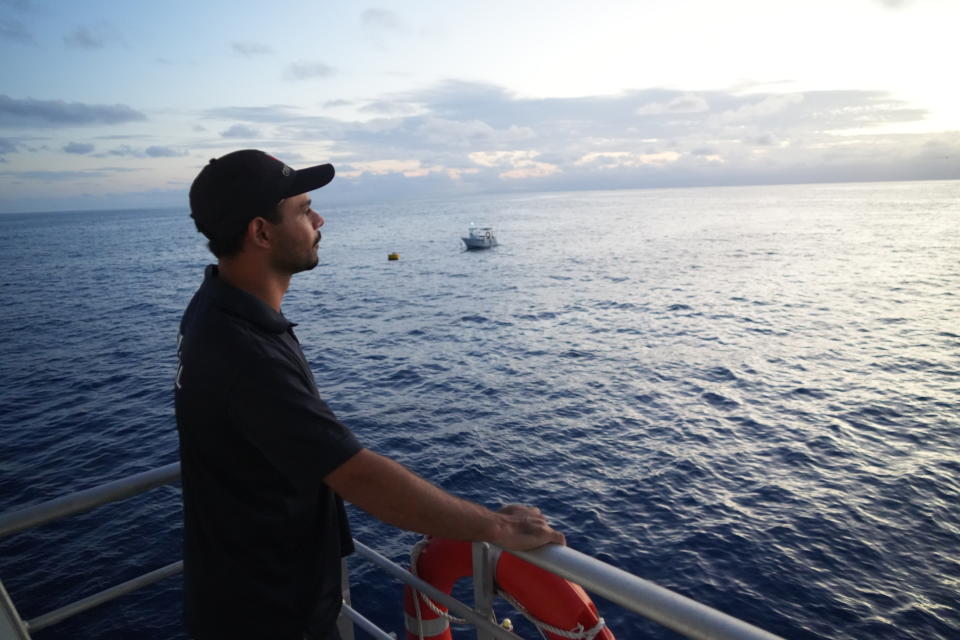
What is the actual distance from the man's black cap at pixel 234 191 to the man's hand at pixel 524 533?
4.07 feet

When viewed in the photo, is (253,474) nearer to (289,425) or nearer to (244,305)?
(289,425)

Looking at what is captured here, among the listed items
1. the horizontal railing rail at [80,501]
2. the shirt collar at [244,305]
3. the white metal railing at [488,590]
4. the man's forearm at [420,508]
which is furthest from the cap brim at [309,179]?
the white metal railing at [488,590]

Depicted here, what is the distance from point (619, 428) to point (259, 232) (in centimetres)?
1922

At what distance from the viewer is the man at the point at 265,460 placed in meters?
1.52

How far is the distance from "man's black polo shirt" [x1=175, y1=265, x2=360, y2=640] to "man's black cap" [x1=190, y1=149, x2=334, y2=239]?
194 millimetres

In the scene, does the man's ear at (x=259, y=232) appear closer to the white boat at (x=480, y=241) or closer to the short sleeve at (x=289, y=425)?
the short sleeve at (x=289, y=425)

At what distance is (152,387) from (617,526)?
20667 mm

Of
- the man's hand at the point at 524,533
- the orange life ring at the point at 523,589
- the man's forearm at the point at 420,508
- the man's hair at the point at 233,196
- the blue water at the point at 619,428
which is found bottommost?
the blue water at the point at 619,428

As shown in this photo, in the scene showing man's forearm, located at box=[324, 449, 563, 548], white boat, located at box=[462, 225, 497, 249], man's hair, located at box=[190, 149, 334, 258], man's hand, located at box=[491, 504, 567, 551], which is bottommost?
white boat, located at box=[462, 225, 497, 249]

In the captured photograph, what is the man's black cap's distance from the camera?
5.97ft

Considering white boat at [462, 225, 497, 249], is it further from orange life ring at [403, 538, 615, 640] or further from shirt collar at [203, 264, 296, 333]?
shirt collar at [203, 264, 296, 333]

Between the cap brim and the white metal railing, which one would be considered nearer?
the white metal railing

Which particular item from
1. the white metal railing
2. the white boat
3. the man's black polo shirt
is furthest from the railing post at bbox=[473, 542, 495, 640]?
the white boat

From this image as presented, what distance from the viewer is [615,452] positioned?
18.1 meters
